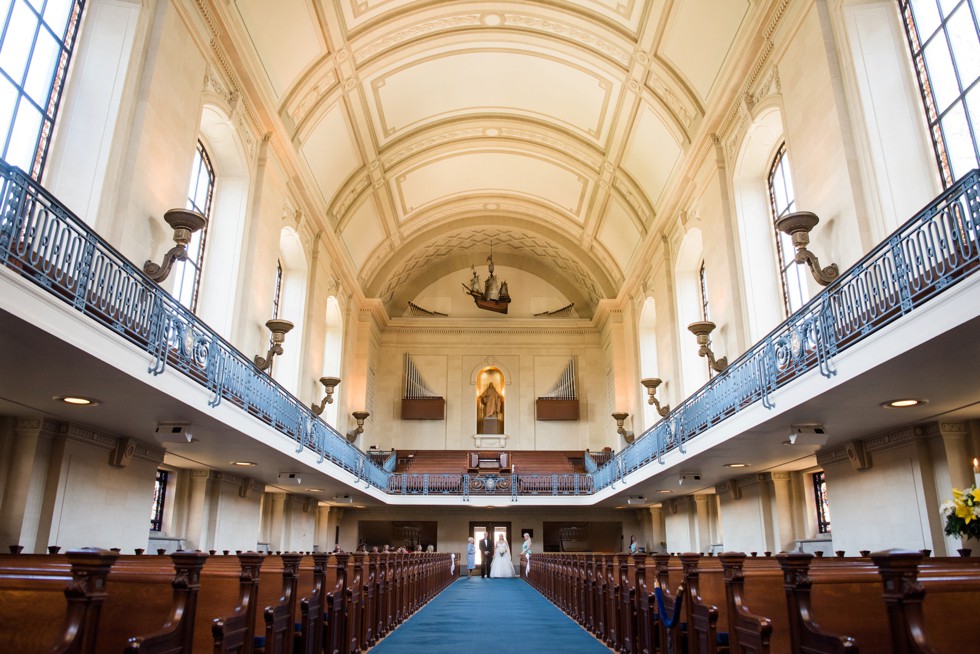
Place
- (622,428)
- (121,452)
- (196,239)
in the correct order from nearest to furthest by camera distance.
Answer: (121,452)
(196,239)
(622,428)

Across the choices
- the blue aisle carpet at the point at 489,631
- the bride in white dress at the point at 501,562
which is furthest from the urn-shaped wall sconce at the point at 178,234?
the bride in white dress at the point at 501,562

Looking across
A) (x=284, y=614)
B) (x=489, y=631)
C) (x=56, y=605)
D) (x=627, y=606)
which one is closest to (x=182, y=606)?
(x=56, y=605)

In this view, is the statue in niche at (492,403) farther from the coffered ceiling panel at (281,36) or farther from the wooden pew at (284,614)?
the wooden pew at (284,614)

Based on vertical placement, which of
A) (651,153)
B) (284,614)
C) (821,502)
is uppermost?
(651,153)

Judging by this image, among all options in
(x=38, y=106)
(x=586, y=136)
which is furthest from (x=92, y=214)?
(x=586, y=136)

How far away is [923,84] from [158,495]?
1355 centimetres

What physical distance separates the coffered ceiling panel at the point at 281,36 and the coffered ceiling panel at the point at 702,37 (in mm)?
7328

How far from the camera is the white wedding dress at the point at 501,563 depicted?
2240cm

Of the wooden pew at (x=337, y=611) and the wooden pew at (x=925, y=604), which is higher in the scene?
the wooden pew at (x=925, y=604)

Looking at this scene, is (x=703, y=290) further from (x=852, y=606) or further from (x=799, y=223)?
(x=852, y=606)

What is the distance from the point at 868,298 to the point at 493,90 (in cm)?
1433

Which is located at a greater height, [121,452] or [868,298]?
[868,298]

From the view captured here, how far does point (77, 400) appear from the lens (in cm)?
765

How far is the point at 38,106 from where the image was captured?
8523 millimetres
